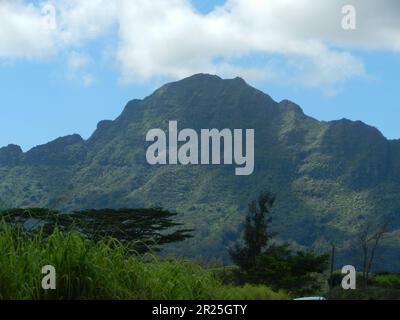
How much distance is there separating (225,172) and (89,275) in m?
78.3

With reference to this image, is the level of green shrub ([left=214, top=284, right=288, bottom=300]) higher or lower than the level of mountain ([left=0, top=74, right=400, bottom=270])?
lower

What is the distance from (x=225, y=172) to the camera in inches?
3403

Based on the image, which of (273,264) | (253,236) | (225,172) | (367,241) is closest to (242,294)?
(273,264)

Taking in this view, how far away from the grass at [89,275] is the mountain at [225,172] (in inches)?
1172

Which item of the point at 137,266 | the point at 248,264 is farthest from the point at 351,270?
the point at 248,264

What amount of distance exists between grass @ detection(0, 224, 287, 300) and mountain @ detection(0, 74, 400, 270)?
2977cm

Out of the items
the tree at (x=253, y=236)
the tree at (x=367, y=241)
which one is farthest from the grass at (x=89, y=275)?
the tree at (x=253, y=236)

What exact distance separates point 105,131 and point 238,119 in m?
32.5

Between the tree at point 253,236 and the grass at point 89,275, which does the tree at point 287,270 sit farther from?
the grass at point 89,275

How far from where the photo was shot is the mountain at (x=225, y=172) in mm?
67500

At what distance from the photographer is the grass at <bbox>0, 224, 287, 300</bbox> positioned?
804 centimetres

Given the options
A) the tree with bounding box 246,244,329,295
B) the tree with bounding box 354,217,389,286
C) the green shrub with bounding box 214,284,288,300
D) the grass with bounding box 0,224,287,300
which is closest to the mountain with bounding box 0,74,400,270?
the tree with bounding box 354,217,389,286

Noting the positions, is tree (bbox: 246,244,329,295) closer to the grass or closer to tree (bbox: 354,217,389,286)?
tree (bbox: 354,217,389,286)
